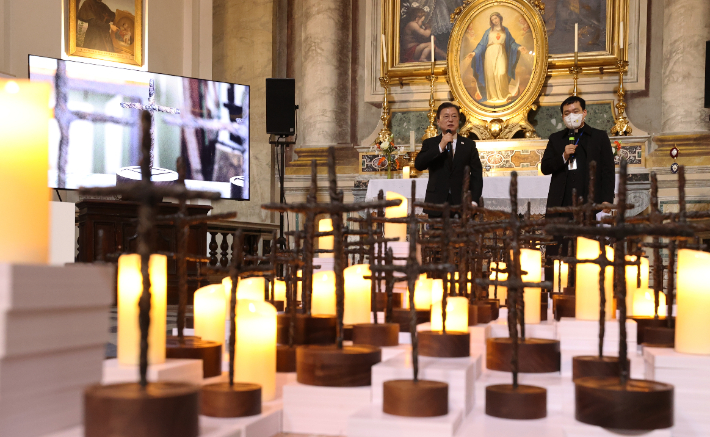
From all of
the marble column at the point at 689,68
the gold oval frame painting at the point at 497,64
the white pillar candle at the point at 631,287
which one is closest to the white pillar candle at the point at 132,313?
the white pillar candle at the point at 631,287

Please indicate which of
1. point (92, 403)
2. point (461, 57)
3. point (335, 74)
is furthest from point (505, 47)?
point (92, 403)

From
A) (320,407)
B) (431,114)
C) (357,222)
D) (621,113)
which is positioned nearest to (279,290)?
(320,407)

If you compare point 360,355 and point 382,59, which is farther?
point 382,59

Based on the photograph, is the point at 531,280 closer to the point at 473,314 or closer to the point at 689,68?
the point at 473,314

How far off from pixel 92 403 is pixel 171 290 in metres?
5.76

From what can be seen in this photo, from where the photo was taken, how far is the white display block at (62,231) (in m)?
2.55

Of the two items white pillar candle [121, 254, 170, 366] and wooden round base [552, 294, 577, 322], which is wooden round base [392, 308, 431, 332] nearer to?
wooden round base [552, 294, 577, 322]

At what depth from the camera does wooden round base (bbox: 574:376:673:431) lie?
1.32m

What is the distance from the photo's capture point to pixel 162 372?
148 centimetres

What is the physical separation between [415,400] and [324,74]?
302 inches

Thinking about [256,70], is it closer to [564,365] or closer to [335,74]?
[335,74]

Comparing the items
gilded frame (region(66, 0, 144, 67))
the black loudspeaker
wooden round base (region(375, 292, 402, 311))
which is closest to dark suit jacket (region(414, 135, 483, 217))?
wooden round base (region(375, 292, 402, 311))

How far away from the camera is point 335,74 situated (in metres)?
→ 8.88

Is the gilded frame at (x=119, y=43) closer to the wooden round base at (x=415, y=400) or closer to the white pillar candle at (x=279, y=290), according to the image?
the white pillar candle at (x=279, y=290)
